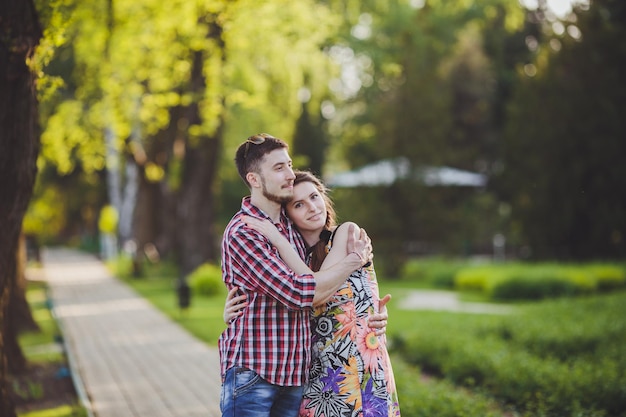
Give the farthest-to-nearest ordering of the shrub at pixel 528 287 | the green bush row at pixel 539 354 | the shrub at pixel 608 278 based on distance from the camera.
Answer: the shrub at pixel 608 278 → the shrub at pixel 528 287 → the green bush row at pixel 539 354

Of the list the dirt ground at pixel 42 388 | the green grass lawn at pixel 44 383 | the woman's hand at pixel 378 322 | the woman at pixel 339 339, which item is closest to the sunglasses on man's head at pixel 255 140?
the woman at pixel 339 339

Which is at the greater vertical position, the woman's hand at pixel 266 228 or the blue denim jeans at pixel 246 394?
the woman's hand at pixel 266 228

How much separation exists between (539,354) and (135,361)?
569cm

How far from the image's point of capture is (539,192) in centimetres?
2342

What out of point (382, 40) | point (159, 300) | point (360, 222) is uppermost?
point (382, 40)

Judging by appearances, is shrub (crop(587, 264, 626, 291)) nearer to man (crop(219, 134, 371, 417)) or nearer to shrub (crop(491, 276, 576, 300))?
shrub (crop(491, 276, 576, 300))

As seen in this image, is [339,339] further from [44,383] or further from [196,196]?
[196,196]

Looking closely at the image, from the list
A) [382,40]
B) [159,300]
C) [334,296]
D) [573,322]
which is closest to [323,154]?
[382,40]

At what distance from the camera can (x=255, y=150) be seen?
3854 mm

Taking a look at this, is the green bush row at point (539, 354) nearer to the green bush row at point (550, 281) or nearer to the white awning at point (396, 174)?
the green bush row at point (550, 281)

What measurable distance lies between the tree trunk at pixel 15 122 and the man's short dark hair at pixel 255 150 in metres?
2.91

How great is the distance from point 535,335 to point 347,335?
27.2 ft

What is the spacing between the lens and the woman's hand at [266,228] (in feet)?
12.4

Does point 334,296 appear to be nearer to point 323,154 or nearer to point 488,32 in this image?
point 488,32
